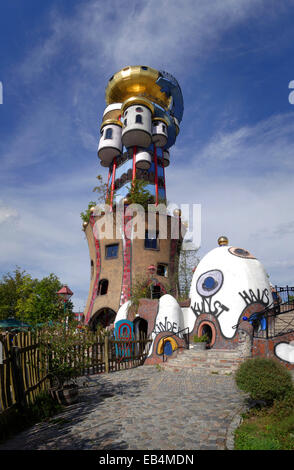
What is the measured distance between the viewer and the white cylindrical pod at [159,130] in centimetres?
2584

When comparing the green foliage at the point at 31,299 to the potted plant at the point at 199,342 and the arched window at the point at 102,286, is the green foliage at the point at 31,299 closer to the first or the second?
the arched window at the point at 102,286

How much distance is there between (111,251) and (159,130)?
1153 centimetres

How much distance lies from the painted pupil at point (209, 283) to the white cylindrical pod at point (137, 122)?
14.8 meters

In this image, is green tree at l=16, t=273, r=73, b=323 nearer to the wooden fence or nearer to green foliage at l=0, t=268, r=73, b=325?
green foliage at l=0, t=268, r=73, b=325

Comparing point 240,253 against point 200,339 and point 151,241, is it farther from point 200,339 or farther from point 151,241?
point 151,241

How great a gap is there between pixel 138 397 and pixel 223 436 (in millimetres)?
3361

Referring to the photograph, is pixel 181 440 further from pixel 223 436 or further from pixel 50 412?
pixel 50 412

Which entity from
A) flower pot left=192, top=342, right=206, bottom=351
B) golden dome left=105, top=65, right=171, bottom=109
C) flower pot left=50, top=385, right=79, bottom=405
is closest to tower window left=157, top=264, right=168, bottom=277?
flower pot left=192, top=342, right=206, bottom=351

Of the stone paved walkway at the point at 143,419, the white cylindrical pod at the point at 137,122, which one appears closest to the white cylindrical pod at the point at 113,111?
the white cylindrical pod at the point at 137,122

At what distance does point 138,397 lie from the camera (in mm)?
7891

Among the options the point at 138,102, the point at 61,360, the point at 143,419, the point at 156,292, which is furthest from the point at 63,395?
the point at 138,102

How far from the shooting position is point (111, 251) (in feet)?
74.2

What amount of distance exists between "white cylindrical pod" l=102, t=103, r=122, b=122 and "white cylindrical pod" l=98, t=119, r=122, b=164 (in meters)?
1.90
